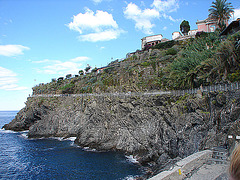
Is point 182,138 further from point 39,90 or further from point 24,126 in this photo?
point 39,90

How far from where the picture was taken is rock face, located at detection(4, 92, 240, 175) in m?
19.9

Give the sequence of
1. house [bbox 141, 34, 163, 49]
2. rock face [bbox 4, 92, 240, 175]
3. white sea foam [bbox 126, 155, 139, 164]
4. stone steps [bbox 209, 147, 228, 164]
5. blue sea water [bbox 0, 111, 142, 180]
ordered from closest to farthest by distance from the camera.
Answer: stone steps [bbox 209, 147, 228, 164], rock face [bbox 4, 92, 240, 175], blue sea water [bbox 0, 111, 142, 180], white sea foam [bbox 126, 155, 139, 164], house [bbox 141, 34, 163, 49]

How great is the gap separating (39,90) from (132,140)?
212ft

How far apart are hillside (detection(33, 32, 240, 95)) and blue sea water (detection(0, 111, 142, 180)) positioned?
719 inches

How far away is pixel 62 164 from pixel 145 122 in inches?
707

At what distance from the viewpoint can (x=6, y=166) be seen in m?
30.7

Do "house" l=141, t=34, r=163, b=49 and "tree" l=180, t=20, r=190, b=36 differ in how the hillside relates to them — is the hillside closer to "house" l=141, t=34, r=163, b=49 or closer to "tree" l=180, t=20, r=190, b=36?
"house" l=141, t=34, r=163, b=49

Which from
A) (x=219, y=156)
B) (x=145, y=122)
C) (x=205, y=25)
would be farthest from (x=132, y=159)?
(x=205, y=25)

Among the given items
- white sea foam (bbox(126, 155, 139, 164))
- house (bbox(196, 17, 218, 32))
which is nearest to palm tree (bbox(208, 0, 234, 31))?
house (bbox(196, 17, 218, 32))

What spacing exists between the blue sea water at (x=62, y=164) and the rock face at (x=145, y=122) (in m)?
3.70

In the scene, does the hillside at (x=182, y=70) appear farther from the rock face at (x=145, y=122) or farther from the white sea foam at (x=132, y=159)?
the white sea foam at (x=132, y=159)

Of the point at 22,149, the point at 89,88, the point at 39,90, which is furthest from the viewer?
the point at 39,90

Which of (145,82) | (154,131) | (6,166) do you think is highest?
(145,82)

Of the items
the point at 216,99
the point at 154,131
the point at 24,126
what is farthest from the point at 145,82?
the point at 24,126
